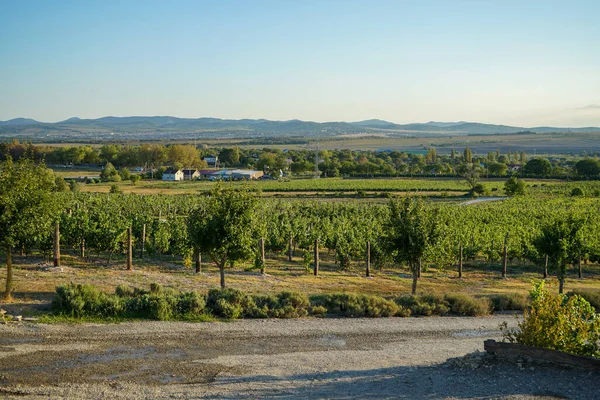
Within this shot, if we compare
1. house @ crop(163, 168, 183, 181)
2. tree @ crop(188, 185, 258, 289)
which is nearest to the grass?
tree @ crop(188, 185, 258, 289)

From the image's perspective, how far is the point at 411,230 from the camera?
20562mm

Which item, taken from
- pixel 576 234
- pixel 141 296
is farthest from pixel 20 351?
pixel 576 234

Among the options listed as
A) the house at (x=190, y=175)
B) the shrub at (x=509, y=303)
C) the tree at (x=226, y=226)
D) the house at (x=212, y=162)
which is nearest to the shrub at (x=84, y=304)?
the tree at (x=226, y=226)

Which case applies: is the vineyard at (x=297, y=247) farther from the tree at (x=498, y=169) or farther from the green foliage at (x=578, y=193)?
the tree at (x=498, y=169)

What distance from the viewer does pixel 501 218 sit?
42.0 m

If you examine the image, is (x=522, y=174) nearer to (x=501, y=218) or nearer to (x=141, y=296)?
(x=501, y=218)

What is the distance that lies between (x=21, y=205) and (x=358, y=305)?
10.1 metres

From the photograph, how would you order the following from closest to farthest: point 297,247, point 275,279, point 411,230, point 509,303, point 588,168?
point 509,303, point 411,230, point 275,279, point 297,247, point 588,168

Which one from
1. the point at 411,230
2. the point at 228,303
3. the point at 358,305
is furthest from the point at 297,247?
the point at 228,303

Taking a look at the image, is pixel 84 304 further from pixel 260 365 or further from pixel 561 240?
pixel 561 240

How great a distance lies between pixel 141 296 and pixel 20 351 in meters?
4.07

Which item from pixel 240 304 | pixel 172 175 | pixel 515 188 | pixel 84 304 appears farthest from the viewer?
pixel 172 175

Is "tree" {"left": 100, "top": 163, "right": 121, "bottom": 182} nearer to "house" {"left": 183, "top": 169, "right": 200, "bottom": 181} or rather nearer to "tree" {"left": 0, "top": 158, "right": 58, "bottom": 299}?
"house" {"left": 183, "top": 169, "right": 200, "bottom": 181}

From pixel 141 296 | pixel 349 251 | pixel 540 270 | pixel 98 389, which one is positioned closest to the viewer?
pixel 98 389
